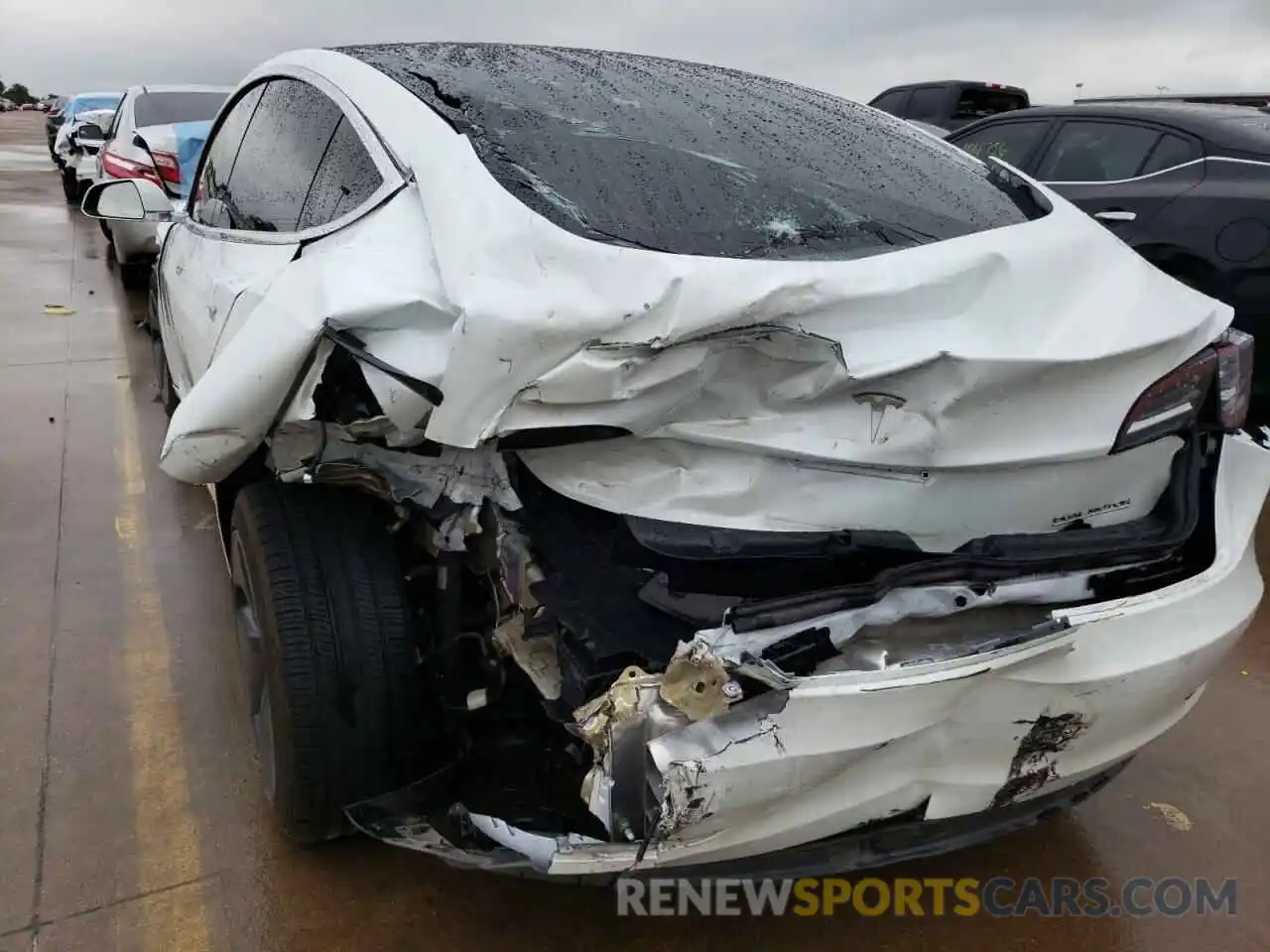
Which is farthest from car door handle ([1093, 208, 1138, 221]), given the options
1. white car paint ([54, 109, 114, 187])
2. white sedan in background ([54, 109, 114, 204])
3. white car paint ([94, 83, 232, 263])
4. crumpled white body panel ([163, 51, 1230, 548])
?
white car paint ([54, 109, 114, 187])

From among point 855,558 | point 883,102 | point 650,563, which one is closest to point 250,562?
point 650,563

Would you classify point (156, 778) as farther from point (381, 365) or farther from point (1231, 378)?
point (1231, 378)

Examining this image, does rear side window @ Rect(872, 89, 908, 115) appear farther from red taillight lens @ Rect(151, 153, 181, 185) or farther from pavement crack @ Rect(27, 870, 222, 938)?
pavement crack @ Rect(27, 870, 222, 938)

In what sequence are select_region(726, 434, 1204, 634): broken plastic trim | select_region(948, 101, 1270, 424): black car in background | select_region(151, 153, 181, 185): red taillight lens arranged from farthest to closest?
select_region(151, 153, 181, 185): red taillight lens → select_region(948, 101, 1270, 424): black car in background → select_region(726, 434, 1204, 634): broken plastic trim

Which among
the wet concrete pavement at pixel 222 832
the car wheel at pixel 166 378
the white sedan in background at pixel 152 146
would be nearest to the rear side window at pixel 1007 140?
the wet concrete pavement at pixel 222 832

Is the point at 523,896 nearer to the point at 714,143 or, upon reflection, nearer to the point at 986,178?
the point at 714,143

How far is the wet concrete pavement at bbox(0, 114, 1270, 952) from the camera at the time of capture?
2174 millimetres

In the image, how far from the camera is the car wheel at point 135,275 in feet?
27.8

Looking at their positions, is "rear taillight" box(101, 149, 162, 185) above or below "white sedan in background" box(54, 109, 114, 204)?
above

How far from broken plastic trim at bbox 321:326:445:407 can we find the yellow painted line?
1.33 m

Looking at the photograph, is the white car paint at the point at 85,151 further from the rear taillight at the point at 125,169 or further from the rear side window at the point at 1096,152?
the rear side window at the point at 1096,152

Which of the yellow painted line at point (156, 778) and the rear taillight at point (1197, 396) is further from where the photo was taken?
the yellow painted line at point (156, 778)

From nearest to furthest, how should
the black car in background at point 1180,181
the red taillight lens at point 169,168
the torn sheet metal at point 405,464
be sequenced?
the torn sheet metal at point 405,464
the black car in background at point 1180,181
the red taillight lens at point 169,168

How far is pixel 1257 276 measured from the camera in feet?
14.9
